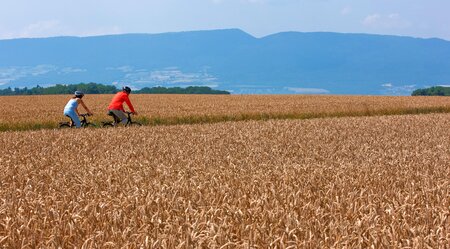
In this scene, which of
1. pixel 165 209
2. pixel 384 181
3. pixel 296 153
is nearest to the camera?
pixel 165 209

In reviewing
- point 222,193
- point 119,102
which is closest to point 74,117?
point 119,102

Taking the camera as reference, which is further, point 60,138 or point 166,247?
point 60,138

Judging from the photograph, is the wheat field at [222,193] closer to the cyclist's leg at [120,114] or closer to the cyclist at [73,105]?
the cyclist at [73,105]

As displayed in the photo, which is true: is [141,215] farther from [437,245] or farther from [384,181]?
[384,181]

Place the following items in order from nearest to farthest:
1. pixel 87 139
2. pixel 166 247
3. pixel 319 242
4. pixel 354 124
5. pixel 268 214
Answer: pixel 166 247
pixel 319 242
pixel 268 214
pixel 87 139
pixel 354 124

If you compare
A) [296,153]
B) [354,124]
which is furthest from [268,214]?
[354,124]

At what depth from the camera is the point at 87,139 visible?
1638 cm

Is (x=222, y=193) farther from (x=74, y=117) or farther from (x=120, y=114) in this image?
(x=120, y=114)

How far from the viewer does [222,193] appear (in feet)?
22.0

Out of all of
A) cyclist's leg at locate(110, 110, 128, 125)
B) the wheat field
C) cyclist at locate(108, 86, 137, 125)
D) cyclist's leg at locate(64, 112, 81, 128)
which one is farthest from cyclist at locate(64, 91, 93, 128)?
the wheat field

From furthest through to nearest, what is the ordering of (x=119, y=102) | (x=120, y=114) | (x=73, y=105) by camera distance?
(x=120, y=114) → (x=119, y=102) → (x=73, y=105)

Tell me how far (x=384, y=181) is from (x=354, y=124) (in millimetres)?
15596

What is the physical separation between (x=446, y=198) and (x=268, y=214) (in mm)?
2566

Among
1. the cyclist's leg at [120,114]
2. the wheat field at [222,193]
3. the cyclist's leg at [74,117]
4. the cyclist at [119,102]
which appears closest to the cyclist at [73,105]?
the cyclist's leg at [74,117]
